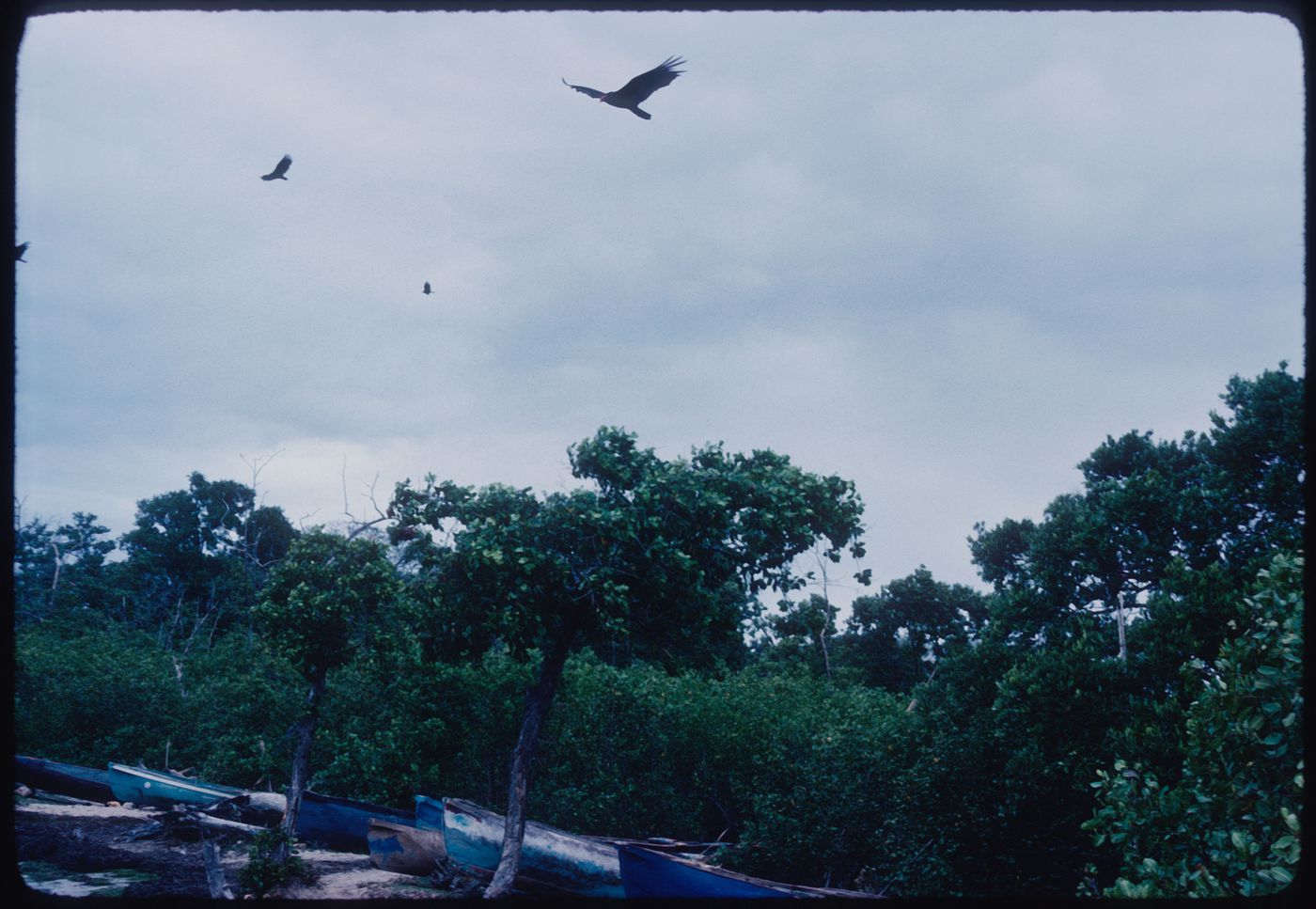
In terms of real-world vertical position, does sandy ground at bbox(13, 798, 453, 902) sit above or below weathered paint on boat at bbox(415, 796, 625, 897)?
below

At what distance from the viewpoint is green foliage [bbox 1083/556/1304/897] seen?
11.2ft

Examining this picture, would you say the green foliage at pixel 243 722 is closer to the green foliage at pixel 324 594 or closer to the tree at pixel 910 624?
the green foliage at pixel 324 594

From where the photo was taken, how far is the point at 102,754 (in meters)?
19.5

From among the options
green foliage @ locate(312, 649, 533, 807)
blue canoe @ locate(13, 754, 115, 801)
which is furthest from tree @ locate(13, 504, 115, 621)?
green foliage @ locate(312, 649, 533, 807)

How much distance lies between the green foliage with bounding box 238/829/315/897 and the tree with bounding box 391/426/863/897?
3.21 metres

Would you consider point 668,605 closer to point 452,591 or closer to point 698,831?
point 452,591

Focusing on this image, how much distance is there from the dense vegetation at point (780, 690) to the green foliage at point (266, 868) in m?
2.29

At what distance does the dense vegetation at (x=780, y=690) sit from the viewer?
4898mm

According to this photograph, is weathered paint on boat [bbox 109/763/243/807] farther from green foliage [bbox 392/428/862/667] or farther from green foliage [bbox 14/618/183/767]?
green foliage [bbox 392/428/862/667]

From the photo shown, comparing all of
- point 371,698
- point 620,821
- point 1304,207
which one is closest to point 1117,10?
point 1304,207

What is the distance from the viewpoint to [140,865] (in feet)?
39.4

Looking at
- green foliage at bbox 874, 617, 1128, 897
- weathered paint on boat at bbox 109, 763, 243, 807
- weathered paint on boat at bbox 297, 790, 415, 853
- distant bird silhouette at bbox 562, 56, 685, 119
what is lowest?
weathered paint on boat at bbox 109, 763, 243, 807

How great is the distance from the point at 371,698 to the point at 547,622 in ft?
27.2

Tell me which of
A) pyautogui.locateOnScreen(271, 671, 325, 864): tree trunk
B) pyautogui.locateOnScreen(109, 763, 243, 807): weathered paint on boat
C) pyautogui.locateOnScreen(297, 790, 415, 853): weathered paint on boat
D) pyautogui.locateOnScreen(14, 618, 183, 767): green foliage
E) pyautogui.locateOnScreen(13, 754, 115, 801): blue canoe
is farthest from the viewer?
pyautogui.locateOnScreen(14, 618, 183, 767): green foliage
